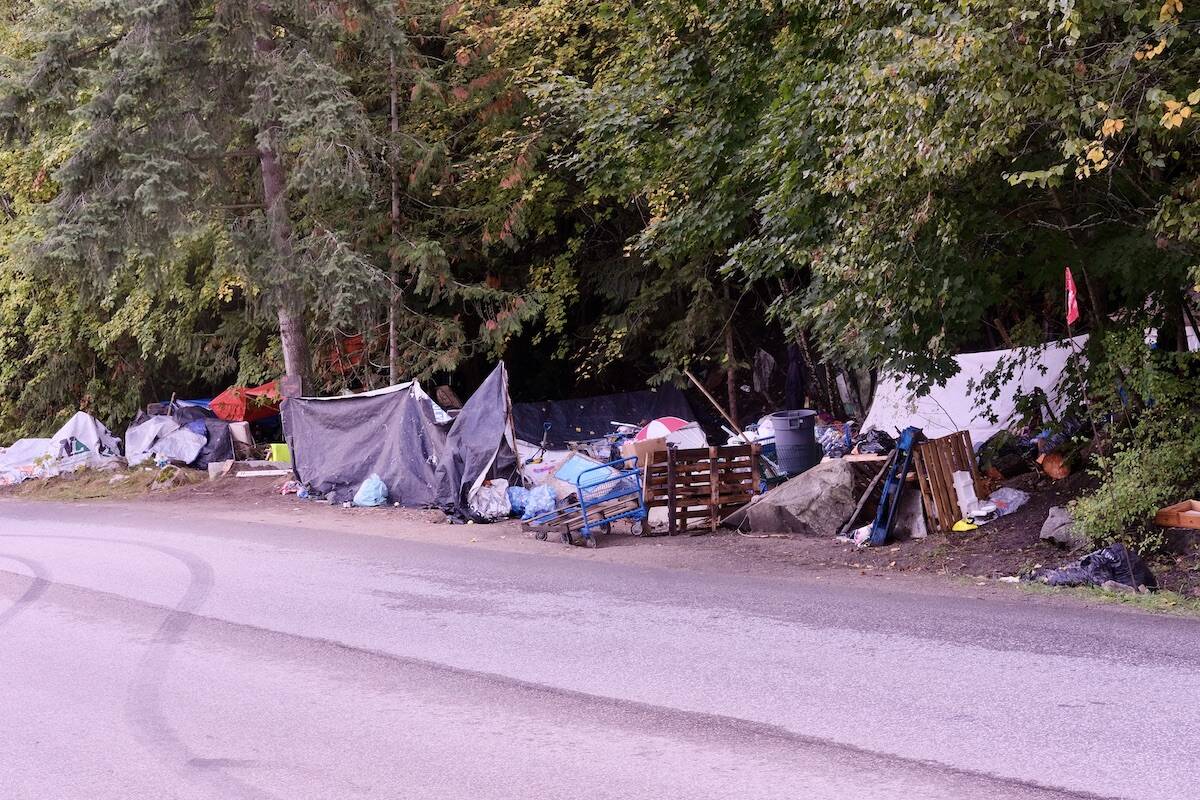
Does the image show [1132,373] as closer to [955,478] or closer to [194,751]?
[955,478]

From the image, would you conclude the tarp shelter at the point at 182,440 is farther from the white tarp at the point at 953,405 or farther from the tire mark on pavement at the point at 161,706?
the white tarp at the point at 953,405

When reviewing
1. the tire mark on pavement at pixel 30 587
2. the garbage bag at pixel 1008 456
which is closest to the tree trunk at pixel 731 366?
the garbage bag at pixel 1008 456

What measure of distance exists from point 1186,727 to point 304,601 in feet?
22.5

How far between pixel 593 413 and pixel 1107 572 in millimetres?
15446

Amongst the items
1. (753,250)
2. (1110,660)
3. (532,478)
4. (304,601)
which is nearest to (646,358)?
(532,478)

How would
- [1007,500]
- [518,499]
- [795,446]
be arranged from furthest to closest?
[795,446]
[518,499]
[1007,500]

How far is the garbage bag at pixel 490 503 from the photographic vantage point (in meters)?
15.3

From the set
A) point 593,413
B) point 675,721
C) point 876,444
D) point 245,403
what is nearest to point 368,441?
point 593,413

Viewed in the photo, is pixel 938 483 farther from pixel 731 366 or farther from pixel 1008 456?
pixel 731 366

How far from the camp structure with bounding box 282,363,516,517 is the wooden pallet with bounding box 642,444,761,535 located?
313 centimetres

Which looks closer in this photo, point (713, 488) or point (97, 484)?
point (713, 488)

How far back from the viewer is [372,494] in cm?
1728

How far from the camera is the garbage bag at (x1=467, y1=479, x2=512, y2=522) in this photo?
→ 15320 millimetres

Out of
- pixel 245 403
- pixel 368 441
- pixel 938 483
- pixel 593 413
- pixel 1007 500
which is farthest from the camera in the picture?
pixel 245 403
